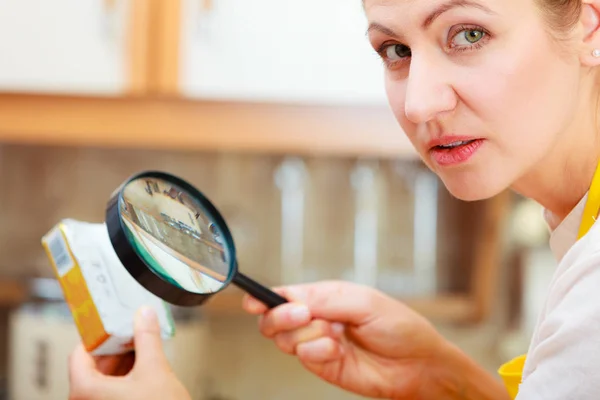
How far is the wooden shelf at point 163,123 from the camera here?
1.41 meters

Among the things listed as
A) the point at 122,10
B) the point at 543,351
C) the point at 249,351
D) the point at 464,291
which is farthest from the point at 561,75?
the point at 249,351

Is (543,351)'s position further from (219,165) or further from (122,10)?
(219,165)

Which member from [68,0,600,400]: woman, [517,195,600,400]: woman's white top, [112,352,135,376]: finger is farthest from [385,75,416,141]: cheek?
[112,352,135,376]: finger

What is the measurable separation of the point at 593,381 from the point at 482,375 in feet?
1.55

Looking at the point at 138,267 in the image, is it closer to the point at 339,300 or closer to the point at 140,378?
the point at 140,378

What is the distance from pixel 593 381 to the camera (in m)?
0.60

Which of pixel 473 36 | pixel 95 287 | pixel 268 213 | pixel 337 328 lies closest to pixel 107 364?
pixel 95 287

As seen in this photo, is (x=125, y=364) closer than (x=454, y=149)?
No

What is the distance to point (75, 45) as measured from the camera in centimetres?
138

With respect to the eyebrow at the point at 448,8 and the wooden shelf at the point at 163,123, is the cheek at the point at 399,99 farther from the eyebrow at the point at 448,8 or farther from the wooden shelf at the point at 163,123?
the wooden shelf at the point at 163,123

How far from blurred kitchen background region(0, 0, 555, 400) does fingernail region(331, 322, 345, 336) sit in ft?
1.48

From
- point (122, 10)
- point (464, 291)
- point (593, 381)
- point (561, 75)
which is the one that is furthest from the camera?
point (464, 291)

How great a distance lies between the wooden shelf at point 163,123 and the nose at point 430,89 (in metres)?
0.68

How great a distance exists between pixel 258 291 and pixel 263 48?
621 mm
